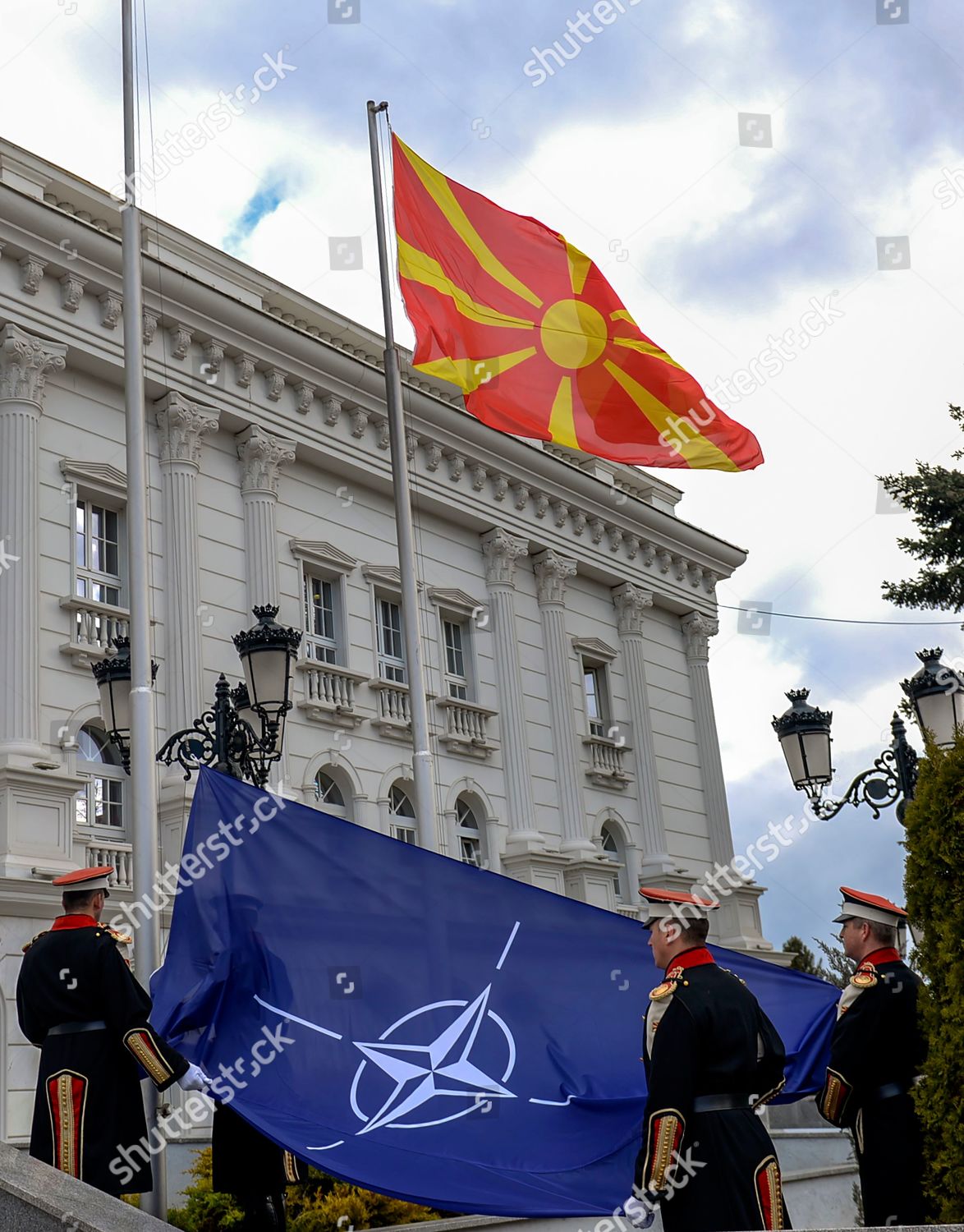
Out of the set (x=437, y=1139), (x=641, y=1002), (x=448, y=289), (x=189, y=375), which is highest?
(x=189, y=375)

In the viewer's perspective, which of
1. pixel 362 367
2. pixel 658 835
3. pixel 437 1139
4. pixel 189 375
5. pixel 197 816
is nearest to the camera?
pixel 437 1139

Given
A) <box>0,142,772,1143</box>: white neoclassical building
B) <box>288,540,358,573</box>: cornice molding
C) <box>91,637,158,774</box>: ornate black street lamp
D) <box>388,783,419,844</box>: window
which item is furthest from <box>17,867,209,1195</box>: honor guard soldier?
<box>388,783,419,844</box>: window

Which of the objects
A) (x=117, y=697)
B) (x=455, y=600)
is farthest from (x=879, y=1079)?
(x=455, y=600)

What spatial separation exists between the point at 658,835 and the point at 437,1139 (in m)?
20.7

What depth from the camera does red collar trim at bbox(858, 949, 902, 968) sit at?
233 inches

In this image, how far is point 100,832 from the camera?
655 inches

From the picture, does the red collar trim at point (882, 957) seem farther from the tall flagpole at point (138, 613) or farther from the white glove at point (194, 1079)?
the tall flagpole at point (138, 613)

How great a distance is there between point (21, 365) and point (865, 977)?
13.9m

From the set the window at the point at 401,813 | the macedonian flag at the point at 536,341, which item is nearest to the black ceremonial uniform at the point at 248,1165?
the macedonian flag at the point at 536,341

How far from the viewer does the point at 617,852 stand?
25156 mm

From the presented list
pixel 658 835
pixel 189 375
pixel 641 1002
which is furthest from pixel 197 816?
pixel 658 835

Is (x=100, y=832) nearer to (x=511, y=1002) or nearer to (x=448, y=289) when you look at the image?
(x=448, y=289)

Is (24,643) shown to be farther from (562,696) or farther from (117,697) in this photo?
(562,696)

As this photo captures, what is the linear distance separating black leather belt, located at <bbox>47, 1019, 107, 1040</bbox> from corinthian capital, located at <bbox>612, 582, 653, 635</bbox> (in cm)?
2129
